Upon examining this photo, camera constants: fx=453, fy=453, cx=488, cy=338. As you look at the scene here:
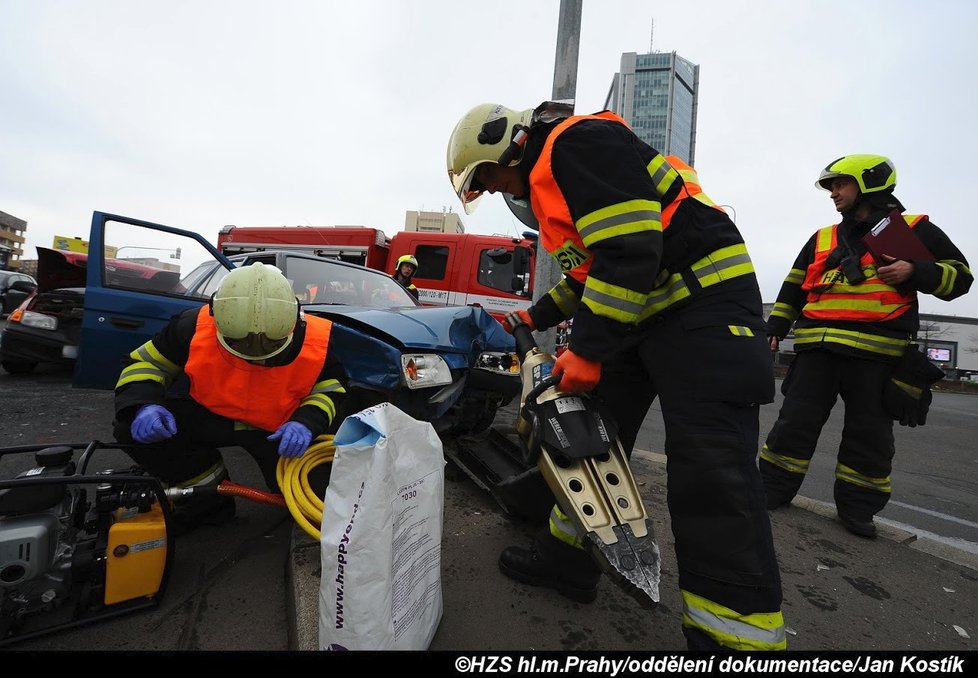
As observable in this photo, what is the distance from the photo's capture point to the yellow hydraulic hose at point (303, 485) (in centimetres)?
172

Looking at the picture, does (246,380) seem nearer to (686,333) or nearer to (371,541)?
(371,541)

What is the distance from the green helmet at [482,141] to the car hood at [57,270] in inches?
189

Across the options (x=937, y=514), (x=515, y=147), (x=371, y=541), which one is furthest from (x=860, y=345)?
(x=371, y=541)

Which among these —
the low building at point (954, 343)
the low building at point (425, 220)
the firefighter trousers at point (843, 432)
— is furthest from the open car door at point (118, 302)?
the low building at point (954, 343)

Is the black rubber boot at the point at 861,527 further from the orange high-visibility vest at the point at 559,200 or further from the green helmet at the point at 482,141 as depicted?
the green helmet at the point at 482,141

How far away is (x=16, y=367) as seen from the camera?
570 centimetres

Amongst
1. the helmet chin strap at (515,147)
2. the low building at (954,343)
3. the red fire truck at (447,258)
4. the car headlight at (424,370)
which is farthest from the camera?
the low building at (954,343)

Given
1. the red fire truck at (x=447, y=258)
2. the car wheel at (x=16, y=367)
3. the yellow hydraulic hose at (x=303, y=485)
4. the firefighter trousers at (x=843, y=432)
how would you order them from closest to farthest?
the yellow hydraulic hose at (x=303, y=485)
the firefighter trousers at (x=843, y=432)
the car wheel at (x=16, y=367)
the red fire truck at (x=447, y=258)

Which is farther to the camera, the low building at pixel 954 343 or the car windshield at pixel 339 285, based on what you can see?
the low building at pixel 954 343

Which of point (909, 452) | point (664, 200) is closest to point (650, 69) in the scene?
point (909, 452)

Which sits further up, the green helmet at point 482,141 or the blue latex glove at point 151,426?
the green helmet at point 482,141

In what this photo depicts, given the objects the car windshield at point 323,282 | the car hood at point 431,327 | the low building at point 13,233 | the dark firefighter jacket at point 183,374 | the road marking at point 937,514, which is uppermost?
the low building at point 13,233

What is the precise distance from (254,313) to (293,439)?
516mm
